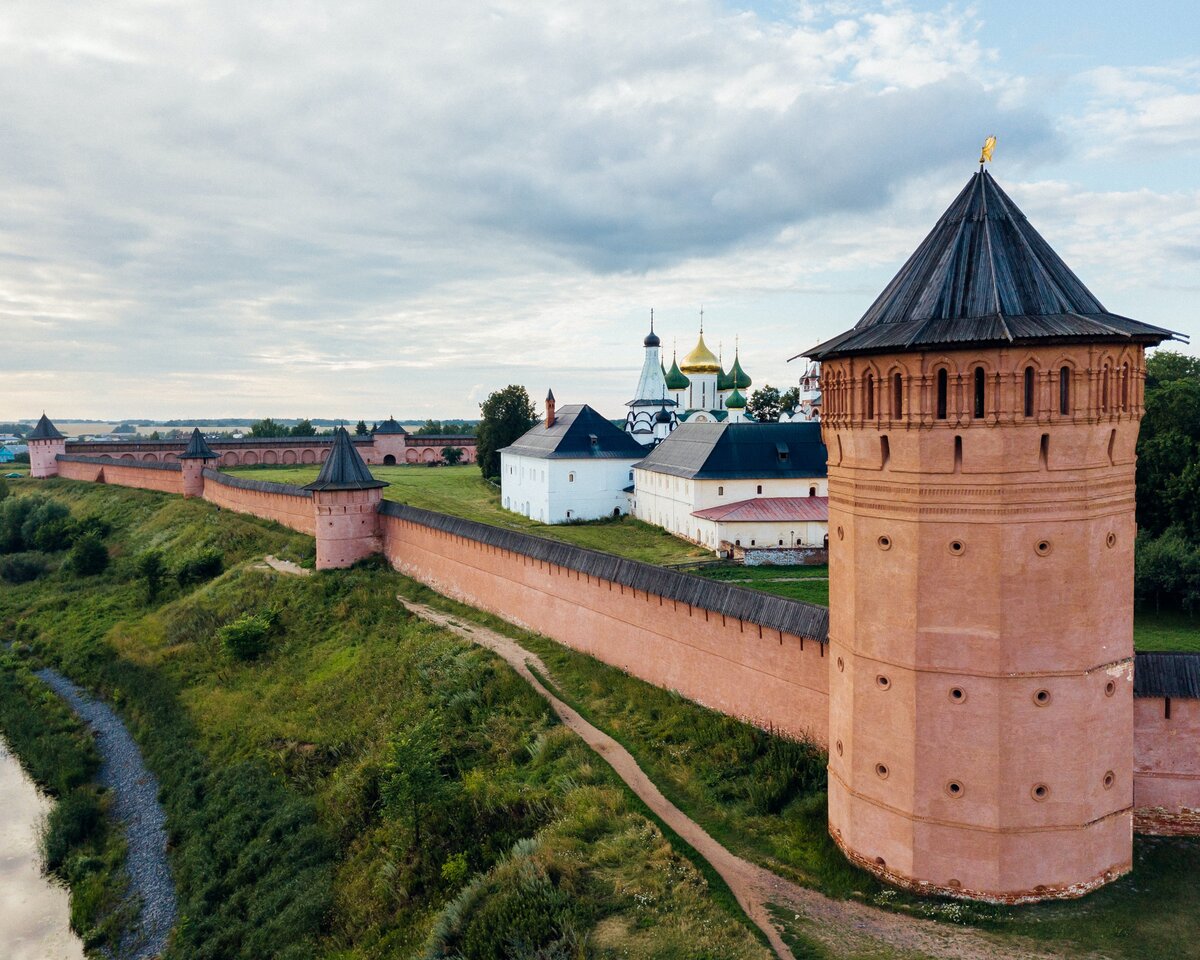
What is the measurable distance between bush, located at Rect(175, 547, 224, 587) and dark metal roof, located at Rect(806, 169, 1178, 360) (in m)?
27.7

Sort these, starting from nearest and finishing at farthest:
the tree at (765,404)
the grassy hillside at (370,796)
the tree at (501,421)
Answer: the grassy hillside at (370,796) < the tree at (501,421) < the tree at (765,404)

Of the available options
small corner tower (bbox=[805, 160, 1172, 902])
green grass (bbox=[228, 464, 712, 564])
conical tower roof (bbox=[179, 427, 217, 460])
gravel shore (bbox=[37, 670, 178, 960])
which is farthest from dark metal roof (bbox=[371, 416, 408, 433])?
small corner tower (bbox=[805, 160, 1172, 902])

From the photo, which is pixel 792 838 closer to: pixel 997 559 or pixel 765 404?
pixel 997 559

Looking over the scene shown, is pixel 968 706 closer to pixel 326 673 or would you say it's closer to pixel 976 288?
pixel 976 288

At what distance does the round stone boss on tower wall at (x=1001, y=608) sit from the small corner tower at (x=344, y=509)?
68.6 feet

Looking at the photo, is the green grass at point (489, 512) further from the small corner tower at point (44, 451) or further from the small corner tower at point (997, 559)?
the small corner tower at point (997, 559)

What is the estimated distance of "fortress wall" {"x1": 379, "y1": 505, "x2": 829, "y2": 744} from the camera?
13.5 metres

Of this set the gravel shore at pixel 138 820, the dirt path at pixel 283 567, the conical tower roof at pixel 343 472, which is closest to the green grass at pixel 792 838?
the gravel shore at pixel 138 820

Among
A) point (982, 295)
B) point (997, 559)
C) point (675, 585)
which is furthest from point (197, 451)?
point (997, 559)

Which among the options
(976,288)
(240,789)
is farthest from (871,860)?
(240,789)

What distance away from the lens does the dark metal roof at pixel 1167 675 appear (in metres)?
10.9

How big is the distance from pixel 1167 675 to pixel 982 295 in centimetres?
552

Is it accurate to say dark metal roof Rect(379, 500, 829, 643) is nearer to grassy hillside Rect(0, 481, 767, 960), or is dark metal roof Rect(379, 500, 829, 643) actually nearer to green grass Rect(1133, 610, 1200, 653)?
grassy hillside Rect(0, 481, 767, 960)

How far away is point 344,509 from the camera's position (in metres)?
28.1
